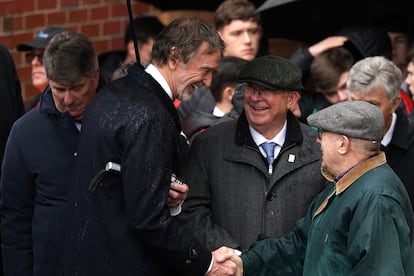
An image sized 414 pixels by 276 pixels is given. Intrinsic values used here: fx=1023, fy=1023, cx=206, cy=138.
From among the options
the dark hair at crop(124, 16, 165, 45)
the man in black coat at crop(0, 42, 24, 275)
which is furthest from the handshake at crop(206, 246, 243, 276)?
the dark hair at crop(124, 16, 165, 45)

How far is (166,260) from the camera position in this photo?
4.52 metres

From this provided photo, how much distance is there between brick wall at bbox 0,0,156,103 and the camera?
7199mm

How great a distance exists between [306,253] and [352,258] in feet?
1.22

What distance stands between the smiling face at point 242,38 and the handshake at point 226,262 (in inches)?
93.5

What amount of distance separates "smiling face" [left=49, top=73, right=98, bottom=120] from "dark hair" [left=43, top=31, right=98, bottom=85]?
0.10 feet

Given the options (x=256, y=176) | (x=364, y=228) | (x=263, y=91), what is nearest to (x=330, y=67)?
(x=263, y=91)

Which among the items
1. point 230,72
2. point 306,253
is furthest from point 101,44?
point 306,253

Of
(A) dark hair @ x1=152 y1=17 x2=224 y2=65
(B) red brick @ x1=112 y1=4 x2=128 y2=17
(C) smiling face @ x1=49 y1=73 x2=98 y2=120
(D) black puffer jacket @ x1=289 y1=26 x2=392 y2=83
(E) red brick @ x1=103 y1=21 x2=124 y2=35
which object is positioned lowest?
(E) red brick @ x1=103 y1=21 x2=124 y2=35

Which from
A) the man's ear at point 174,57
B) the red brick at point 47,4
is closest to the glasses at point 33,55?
the red brick at point 47,4

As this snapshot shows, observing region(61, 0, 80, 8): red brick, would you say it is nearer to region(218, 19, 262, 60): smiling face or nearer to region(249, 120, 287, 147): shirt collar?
region(218, 19, 262, 60): smiling face

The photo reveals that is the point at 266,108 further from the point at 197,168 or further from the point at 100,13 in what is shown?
the point at 100,13

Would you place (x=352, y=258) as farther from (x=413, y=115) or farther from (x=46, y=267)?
(x=413, y=115)

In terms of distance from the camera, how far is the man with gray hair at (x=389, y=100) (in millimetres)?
5574

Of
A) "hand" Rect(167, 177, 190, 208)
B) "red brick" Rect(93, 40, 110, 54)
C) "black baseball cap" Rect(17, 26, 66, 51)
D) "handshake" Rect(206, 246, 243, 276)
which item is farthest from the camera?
"red brick" Rect(93, 40, 110, 54)
